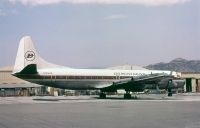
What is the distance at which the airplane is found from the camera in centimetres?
4866

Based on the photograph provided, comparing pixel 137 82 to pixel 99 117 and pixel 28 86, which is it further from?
pixel 28 86

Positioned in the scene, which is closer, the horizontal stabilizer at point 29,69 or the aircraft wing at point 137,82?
the horizontal stabilizer at point 29,69

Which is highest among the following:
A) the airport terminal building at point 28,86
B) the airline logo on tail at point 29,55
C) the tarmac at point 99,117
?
the airline logo on tail at point 29,55

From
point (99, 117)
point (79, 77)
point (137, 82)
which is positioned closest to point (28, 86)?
point (79, 77)

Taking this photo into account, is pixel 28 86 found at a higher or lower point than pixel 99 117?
higher

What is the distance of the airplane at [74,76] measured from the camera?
48656mm

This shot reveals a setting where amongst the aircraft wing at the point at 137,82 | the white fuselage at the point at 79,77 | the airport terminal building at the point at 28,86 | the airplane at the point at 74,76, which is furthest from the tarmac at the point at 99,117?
the airport terminal building at the point at 28,86

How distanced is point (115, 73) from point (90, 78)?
183 inches

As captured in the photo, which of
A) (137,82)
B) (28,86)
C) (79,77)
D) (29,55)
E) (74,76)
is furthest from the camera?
(28,86)

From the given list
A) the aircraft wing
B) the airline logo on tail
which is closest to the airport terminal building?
the airline logo on tail

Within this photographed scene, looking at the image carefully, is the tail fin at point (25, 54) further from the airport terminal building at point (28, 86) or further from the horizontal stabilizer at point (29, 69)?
the airport terminal building at point (28, 86)

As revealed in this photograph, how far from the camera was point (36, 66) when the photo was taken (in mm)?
47469

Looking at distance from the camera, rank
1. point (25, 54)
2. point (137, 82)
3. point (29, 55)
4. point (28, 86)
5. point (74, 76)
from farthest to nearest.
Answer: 1. point (28, 86)
2. point (137, 82)
3. point (74, 76)
4. point (29, 55)
5. point (25, 54)

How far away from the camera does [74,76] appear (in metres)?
50.9
